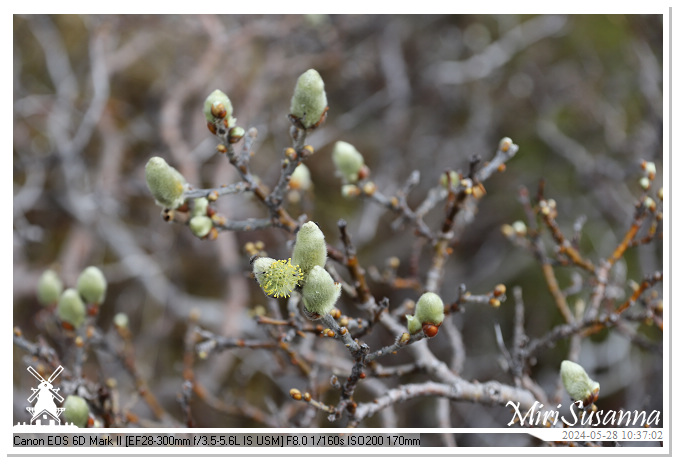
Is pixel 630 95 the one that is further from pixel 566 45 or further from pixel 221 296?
pixel 221 296

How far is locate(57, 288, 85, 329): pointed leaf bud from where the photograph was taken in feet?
3.98

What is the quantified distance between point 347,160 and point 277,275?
45 centimetres

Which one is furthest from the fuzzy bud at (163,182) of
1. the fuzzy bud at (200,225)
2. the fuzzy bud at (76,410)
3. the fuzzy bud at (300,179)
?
the fuzzy bud at (76,410)

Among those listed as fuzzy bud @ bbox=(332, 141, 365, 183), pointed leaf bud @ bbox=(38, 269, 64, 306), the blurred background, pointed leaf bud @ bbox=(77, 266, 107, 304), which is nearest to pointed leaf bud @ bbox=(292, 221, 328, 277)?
fuzzy bud @ bbox=(332, 141, 365, 183)

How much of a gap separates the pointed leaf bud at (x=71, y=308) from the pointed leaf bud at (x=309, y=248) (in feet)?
2.33

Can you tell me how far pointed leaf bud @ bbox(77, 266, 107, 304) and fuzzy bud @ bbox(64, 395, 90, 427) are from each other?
26 cm

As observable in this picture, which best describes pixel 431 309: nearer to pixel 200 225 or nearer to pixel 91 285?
pixel 200 225

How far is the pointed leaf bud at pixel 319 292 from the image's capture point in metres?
0.79
